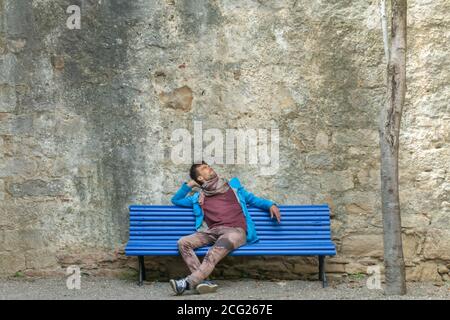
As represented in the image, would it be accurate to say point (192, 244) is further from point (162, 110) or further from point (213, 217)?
point (162, 110)

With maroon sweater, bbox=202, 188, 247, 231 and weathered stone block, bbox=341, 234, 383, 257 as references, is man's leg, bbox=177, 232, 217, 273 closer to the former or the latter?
maroon sweater, bbox=202, 188, 247, 231

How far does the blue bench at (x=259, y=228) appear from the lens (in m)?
5.42

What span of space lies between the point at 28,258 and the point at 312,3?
3403mm

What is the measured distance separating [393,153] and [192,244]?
175cm

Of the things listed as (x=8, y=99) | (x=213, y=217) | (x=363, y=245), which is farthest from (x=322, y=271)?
(x=8, y=99)

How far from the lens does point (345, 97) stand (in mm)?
5742

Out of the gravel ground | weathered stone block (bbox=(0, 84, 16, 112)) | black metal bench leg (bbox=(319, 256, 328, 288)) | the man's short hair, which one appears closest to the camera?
the gravel ground

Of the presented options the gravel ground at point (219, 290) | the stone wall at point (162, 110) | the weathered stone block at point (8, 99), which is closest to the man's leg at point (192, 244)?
the gravel ground at point (219, 290)

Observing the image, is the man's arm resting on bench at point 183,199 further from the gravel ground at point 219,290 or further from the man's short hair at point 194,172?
the gravel ground at point 219,290

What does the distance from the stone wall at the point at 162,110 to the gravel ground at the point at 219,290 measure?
187 millimetres

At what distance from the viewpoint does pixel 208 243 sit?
5.38 meters

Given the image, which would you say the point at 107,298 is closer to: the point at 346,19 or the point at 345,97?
the point at 345,97

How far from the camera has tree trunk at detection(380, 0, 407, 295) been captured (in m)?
4.89

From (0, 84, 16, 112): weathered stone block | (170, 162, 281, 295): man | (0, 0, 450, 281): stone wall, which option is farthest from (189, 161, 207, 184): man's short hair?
(0, 84, 16, 112): weathered stone block
